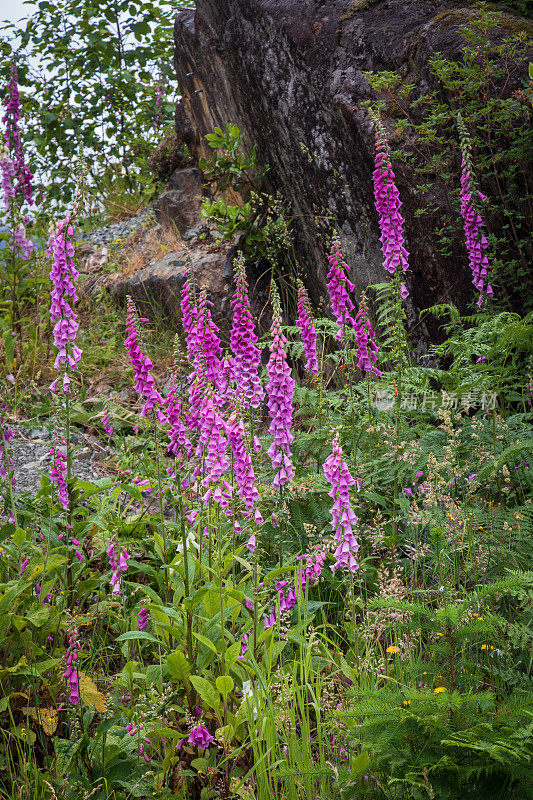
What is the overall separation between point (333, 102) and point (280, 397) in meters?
3.66

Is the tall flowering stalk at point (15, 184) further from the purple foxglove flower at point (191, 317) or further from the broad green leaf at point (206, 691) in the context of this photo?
the broad green leaf at point (206, 691)

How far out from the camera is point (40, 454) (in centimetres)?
542

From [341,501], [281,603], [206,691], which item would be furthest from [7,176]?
[206,691]

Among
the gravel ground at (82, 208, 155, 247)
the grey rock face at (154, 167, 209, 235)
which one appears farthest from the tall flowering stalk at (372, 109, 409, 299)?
the gravel ground at (82, 208, 155, 247)

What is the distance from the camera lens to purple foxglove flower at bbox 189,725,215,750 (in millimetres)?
2275

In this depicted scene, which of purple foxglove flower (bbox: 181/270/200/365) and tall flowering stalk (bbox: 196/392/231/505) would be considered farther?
purple foxglove flower (bbox: 181/270/200/365)

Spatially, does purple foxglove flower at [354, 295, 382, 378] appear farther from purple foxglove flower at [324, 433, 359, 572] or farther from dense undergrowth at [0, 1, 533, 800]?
purple foxglove flower at [324, 433, 359, 572]

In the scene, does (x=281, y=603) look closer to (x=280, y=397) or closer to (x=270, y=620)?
(x=270, y=620)

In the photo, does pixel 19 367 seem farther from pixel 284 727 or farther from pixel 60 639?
pixel 284 727

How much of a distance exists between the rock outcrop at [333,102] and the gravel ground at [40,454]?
8.01 feet

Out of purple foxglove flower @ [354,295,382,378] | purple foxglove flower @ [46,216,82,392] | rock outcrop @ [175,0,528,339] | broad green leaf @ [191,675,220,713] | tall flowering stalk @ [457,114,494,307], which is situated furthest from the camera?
rock outcrop @ [175,0,528,339]

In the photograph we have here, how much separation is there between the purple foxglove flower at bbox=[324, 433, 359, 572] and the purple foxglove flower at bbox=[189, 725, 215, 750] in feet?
2.45

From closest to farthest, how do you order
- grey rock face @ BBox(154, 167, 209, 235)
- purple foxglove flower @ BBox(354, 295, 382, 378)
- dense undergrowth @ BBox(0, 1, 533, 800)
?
dense undergrowth @ BBox(0, 1, 533, 800) < purple foxglove flower @ BBox(354, 295, 382, 378) < grey rock face @ BBox(154, 167, 209, 235)

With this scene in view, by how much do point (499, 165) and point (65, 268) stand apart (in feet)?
9.95
